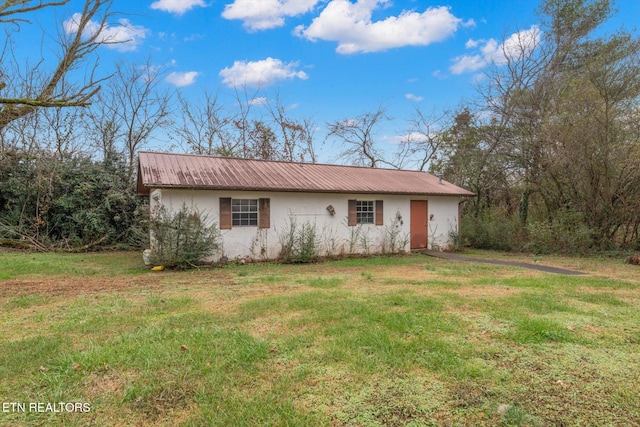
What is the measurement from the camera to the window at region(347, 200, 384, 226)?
1182 cm

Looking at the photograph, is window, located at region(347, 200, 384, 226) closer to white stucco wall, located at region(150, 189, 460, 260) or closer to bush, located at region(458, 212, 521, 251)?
white stucco wall, located at region(150, 189, 460, 260)

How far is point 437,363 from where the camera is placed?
3053 mm

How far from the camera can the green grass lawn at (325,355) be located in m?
2.38

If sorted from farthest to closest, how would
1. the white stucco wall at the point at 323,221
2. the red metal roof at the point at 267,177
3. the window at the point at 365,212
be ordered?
the window at the point at 365,212 → the white stucco wall at the point at 323,221 → the red metal roof at the point at 267,177

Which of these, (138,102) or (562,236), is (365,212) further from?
(138,102)

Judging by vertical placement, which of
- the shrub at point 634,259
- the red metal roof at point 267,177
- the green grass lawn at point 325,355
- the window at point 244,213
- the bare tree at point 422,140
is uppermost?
the bare tree at point 422,140

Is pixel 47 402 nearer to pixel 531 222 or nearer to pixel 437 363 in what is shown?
pixel 437 363

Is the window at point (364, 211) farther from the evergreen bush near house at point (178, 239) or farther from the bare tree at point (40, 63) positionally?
the bare tree at point (40, 63)

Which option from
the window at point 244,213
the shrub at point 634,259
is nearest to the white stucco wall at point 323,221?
the window at point 244,213

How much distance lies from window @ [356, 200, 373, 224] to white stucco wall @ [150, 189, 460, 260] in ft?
0.54

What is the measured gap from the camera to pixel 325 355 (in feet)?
10.6

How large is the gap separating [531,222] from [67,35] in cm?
1821

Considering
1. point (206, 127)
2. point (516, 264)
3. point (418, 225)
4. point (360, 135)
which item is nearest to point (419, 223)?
point (418, 225)

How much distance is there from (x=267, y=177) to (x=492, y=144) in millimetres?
10629
